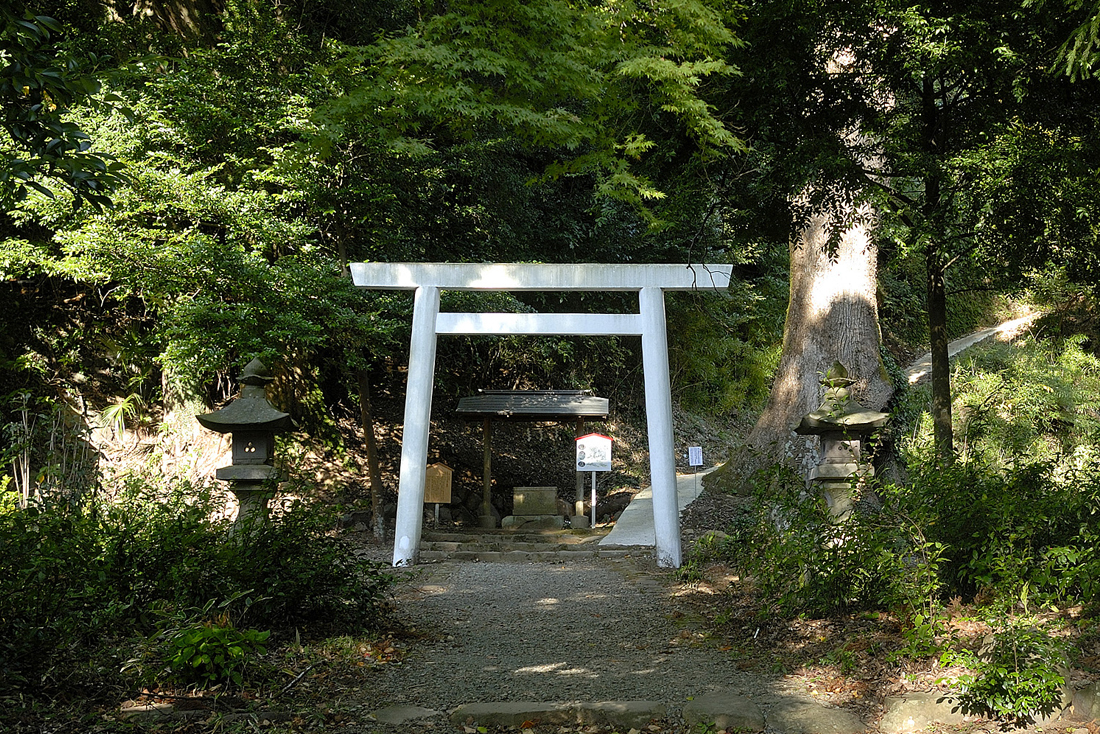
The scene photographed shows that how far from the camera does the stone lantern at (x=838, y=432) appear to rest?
5.41 m

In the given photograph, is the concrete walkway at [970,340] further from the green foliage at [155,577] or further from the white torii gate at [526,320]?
the green foliage at [155,577]

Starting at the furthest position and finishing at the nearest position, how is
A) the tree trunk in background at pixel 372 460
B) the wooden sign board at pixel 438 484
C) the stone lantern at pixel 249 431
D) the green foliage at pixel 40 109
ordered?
the wooden sign board at pixel 438 484 → the tree trunk in background at pixel 372 460 → the stone lantern at pixel 249 431 → the green foliage at pixel 40 109

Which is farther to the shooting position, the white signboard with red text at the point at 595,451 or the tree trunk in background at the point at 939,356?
the white signboard with red text at the point at 595,451

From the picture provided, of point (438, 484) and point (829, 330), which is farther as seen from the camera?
A: point (438, 484)

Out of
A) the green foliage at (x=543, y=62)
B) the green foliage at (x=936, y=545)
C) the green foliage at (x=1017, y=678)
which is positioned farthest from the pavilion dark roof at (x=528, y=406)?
the green foliage at (x=1017, y=678)

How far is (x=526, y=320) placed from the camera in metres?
8.91

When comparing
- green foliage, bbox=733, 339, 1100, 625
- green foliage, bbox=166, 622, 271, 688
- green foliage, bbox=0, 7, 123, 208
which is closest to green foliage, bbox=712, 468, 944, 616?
green foliage, bbox=733, 339, 1100, 625

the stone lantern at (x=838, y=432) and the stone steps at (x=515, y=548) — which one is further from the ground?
the stone lantern at (x=838, y=432)

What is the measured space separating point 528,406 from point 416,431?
4542 mm

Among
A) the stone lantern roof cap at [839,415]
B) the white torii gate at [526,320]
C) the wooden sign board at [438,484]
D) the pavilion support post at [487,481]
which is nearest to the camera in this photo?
the stone lantern roof cap at [839,415]

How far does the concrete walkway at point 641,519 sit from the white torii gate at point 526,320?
123 cm

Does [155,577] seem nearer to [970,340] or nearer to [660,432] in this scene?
[660,432]

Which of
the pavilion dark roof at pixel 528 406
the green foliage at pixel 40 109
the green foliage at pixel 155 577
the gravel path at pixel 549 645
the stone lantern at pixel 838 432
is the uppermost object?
the pavilion dark roof at pixel 528 406

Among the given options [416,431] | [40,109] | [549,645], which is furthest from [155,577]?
[416,431]
